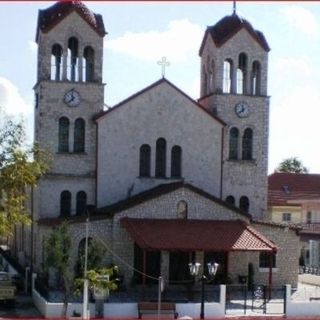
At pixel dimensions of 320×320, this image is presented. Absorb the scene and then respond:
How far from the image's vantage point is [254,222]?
42156mm

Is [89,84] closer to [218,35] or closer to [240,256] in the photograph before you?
[218,35]

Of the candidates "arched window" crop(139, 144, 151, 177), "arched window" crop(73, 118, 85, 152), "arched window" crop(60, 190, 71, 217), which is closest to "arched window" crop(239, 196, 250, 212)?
"arched window" crop(139, 144, 151, 177)

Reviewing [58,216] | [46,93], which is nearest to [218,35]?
[46,93]

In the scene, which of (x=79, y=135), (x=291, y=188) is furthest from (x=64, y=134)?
(x=291, y=188)

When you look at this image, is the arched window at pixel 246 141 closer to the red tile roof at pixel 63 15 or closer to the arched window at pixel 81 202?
the arched window at pixel 81 202

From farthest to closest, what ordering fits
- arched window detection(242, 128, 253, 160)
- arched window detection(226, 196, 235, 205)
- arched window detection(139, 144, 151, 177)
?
1. arched window detection(242, 128, 253, 160)
2. arched window detection(226, 196, 235, 205)
3. arched window detection(139, 144, 151, 177)

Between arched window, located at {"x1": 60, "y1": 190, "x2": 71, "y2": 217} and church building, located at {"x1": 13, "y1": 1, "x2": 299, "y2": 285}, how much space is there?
0.05m

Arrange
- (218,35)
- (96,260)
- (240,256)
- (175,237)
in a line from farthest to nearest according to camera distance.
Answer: (218,35)
(240,256)
(175,237)
(96,260)

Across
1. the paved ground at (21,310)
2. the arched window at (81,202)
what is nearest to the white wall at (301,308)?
the paved ground at (21,310)

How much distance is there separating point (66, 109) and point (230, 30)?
10.3 meters

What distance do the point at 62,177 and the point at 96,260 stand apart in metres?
10.0

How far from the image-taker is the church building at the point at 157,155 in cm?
3984

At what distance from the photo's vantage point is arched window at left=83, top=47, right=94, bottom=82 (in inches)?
1730

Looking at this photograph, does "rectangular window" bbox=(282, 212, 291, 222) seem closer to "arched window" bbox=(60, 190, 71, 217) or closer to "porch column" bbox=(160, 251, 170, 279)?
"arched window" bbox=(60, 190, 71, 217)
